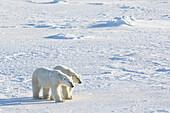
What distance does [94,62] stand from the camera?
10.1 meters

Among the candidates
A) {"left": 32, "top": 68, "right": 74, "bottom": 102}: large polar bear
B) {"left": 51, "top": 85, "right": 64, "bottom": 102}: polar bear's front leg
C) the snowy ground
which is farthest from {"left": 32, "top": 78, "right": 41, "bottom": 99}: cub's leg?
{"left": 51, "top": 85, "right": 64, "bottom": 102}: polar bear's front leg

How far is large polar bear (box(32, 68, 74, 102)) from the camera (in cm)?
477

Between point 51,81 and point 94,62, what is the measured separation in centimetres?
520

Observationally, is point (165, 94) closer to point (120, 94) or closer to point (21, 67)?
point (120, 94)

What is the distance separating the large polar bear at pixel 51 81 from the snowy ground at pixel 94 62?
0.19 m

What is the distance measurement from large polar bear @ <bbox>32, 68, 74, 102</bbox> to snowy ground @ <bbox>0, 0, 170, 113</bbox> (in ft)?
0.62

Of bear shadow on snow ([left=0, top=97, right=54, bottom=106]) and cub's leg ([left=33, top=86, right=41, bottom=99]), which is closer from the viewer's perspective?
bear shadow on snow ([left=0, top=97, right=54, bottom=106])

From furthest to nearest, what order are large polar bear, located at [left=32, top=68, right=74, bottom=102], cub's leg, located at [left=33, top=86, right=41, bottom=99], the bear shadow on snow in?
cub's leg, located at [left=33, top=86, right=41, bottom=99] < the bear shadow on snow < large polar bear, located at [left=32, top=68, right=74, bottom=102]

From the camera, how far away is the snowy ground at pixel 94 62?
4.78 metres

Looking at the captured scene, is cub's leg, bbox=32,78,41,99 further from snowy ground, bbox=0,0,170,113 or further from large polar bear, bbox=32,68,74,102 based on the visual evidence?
snowy ground, bbox=0,0,170,113

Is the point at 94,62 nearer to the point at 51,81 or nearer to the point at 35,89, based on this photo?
the point at 35,89

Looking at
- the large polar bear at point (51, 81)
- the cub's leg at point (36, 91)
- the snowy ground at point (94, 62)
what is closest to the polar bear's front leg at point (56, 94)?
the large polar bear at point (51, 81)

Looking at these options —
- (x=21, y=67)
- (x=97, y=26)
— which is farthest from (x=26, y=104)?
(x=97, y=26)

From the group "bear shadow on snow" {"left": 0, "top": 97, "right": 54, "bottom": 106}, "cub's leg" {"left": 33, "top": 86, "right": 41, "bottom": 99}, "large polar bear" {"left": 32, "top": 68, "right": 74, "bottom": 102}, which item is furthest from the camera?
"cub's leg" {"left": 33, "top": 86, "right": 41, "bottom": 99}
